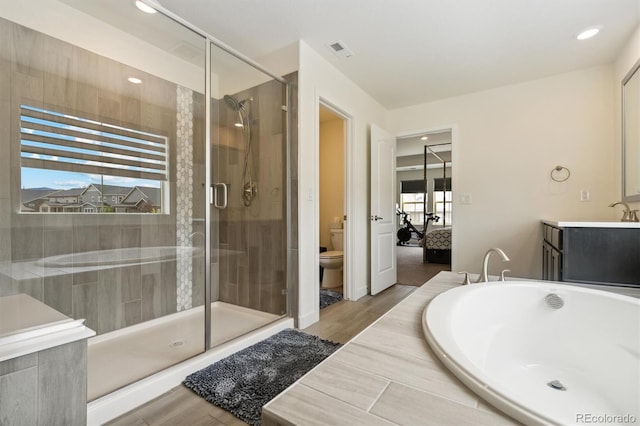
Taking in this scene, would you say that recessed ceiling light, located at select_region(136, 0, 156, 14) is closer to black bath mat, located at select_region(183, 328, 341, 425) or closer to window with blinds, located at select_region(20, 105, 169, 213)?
window with blinds, located at select_region(20, 105, 169, 213)

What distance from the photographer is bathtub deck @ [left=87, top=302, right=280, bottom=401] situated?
158 cm

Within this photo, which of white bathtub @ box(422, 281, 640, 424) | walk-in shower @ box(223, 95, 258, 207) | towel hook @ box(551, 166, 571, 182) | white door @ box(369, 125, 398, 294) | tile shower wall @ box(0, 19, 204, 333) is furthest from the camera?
white door @ box(369, 125, 398, 294)

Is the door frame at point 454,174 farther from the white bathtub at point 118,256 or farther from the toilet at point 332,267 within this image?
the white bathtub at point 118,256

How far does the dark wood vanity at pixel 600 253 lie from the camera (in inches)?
72.4

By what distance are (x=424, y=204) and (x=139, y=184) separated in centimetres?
604

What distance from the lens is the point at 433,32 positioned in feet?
7.45

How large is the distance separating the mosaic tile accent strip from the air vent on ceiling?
133cm

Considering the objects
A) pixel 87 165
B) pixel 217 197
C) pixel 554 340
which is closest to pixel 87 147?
pixel 87 165

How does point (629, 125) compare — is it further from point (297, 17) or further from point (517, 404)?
point (517, 404)

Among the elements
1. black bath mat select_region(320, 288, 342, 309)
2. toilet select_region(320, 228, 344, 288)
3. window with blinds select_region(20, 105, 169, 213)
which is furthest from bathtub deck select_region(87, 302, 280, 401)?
toilet select_region(320, 228, 344, 288)

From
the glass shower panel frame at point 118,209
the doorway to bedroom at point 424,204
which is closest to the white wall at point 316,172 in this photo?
the glass shower panel frame at point 118,209

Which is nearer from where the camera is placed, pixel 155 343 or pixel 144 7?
pixel 144 7

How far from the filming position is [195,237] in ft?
8.19

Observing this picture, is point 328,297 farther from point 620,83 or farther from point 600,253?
point 620,83
